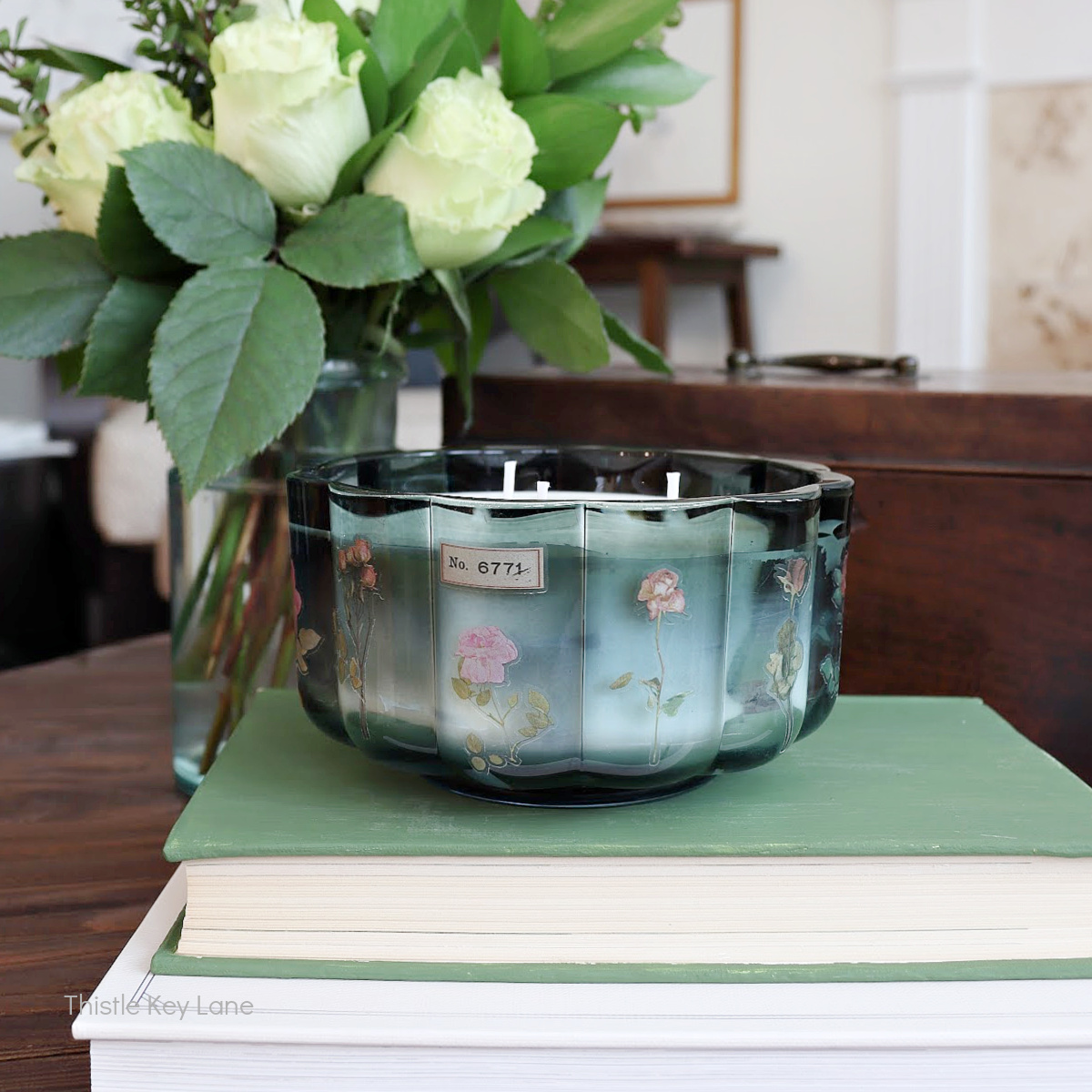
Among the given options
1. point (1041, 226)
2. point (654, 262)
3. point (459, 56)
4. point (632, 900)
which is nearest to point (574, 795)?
point (632, 900)

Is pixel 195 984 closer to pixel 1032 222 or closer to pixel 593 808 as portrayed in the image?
pixel 593 808

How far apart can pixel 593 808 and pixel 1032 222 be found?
225 centimetres

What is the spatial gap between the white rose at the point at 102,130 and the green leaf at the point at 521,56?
122mm

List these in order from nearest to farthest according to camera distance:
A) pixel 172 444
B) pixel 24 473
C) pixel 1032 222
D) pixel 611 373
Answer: pixel 172 444 < pixel 611 373 < pixel 24 473 < pixel 1032 222

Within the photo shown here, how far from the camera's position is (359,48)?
1.50 ft

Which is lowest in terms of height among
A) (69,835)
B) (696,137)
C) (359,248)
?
(69,835)

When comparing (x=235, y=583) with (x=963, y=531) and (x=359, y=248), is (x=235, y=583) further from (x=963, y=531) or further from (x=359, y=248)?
(x=963, y=531)

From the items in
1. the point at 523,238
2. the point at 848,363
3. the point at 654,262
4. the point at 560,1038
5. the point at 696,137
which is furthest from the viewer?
the point at 696,137

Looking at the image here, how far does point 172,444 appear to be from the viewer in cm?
41

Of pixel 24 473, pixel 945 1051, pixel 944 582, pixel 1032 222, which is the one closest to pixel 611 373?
pixel 944 582

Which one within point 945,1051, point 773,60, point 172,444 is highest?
point 773,60

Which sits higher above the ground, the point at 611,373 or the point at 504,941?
the point at 611,373

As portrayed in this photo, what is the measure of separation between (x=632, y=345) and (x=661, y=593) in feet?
0.94

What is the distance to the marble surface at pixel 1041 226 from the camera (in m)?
2.26
